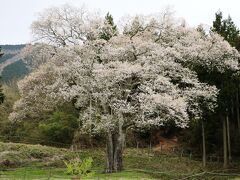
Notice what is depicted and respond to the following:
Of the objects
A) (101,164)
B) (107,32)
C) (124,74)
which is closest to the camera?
(124,74)

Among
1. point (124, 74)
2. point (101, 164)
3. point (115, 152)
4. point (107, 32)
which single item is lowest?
point (101, 164)

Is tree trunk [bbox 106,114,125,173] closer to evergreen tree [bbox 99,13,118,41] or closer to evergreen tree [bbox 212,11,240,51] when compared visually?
evergreen tree [bbox 99,13,118,41]

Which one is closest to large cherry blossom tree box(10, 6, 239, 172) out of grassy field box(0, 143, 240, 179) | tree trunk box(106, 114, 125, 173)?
tree trunk box(106, 114, 125, 173)

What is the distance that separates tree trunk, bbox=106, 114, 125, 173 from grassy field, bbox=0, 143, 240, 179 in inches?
31.2

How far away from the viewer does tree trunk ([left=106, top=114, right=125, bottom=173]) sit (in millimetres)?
30688

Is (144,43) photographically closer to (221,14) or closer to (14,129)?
(221,14)

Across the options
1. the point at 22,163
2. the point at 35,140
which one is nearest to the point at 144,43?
the point at 22,163

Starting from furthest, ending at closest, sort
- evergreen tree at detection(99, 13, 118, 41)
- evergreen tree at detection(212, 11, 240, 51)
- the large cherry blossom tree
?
evergreen tree at detection(212, 11, 240, 51) → evergreen tree at detection(99, 13, 118, 41) → the large cherry blossom tree

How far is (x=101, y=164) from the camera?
36.2 m

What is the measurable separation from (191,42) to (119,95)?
7073mm

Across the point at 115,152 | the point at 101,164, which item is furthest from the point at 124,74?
the point at 101,164

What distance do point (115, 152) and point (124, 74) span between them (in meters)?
5.63

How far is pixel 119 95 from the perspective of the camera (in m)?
31.0

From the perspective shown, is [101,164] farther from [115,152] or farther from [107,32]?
[107,32]
